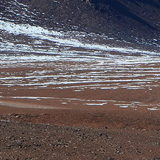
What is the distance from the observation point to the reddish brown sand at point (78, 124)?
9242mm

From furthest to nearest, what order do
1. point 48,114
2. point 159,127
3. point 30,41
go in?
point 30,41, point 48,114, point 159,127

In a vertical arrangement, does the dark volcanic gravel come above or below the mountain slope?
above

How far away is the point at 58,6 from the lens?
103688 mm

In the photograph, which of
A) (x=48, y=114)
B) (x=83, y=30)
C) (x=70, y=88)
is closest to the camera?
(x=48, y=114)

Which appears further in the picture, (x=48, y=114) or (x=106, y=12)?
(x=106, y=12)

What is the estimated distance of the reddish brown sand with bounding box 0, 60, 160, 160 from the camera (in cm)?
924

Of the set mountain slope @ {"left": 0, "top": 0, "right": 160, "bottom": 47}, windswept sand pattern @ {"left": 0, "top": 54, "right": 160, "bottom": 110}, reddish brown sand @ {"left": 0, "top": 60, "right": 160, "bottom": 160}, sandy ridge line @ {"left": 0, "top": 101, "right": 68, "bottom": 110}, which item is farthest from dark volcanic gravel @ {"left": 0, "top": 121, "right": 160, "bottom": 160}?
mountain slope @ {"left": 0, "top": 0, "right": 160, "bottom": 47}

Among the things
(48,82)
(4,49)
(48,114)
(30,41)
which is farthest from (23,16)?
(48,114)

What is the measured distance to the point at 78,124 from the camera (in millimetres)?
15336

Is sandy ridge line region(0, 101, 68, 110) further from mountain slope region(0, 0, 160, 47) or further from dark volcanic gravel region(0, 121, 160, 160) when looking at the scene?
mountain slope region(0, 0, 160, 47)

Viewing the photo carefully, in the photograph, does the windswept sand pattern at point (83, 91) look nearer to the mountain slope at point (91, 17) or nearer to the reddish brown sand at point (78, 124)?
the reddish brown sand at point (78, 124)

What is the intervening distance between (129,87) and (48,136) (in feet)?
62.5

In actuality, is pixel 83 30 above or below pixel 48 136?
below

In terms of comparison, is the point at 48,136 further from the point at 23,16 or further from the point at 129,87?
the point at 23,16
